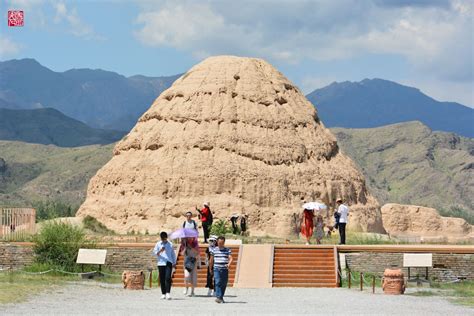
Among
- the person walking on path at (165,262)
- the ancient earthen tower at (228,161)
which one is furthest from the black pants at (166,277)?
the ancient earthen tower at (228,161)

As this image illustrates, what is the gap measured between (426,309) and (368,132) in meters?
123

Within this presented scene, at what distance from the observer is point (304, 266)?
26219 mm

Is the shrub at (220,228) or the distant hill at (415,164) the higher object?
the distant hill at (415,164)

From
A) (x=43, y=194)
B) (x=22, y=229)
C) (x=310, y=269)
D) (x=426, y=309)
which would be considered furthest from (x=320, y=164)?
(x=43, y=194)

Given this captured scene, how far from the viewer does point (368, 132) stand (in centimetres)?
14062

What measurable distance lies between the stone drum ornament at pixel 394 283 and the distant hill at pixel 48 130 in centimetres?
15227

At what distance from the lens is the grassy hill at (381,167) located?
107438 millimetres

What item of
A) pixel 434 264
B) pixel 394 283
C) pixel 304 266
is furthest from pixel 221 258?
pixel 434 264

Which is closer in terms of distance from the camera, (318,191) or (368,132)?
(318,191)

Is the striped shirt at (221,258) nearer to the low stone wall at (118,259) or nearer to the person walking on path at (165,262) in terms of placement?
the person walking on path at (165,262)

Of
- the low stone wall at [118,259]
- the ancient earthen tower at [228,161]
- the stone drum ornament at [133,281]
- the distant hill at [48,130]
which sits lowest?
the stone drum ornament at [133,281]

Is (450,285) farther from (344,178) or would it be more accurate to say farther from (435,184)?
(435,184)

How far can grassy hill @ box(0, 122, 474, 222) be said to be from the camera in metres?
107

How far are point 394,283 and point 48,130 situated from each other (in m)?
167
